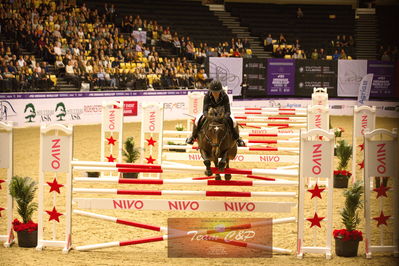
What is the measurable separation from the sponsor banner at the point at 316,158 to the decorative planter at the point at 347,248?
94 centimetres

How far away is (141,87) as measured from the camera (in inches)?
1068

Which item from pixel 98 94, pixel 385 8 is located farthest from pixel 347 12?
pixel 98 94

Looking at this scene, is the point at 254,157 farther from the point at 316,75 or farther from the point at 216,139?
the point at 316,75

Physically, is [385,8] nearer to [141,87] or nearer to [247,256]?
[141,87]

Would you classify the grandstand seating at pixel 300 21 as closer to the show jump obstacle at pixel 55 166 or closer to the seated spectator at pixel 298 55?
the seated spectator at pixel 298 55

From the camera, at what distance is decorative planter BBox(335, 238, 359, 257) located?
27.6 feet

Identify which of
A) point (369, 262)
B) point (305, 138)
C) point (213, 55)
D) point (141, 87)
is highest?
point (213, 55)

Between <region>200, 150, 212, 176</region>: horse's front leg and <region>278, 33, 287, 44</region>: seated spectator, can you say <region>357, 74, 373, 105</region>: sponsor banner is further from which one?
<region>200, 150, 212, 176</region>: horse's front leg

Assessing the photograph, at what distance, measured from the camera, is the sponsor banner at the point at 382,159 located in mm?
8570

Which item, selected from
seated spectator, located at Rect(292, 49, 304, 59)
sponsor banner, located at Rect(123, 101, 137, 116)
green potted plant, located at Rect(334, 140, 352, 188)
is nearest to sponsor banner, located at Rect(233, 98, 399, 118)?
seated spectator, located at Rect(292, 49, 304, 59)

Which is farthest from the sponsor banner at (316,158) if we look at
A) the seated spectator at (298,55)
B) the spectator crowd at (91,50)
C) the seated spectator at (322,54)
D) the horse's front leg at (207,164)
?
the seated spectator at (322,54)

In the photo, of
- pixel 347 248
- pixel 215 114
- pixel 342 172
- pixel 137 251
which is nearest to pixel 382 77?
pixel 342 172

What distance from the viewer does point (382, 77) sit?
32.5m

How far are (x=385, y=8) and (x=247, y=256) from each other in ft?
116
